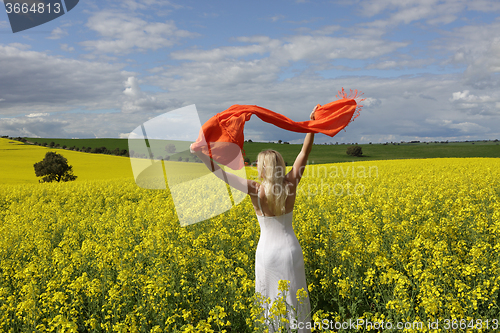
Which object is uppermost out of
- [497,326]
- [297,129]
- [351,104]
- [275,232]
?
[351,104]

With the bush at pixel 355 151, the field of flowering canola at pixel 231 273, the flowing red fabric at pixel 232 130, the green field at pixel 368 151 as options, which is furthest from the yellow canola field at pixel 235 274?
the bush at pixel 355 151

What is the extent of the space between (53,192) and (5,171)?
28.0 metres

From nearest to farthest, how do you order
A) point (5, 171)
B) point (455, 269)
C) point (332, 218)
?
point (455, 269), point (332, 218), point (5, 171)

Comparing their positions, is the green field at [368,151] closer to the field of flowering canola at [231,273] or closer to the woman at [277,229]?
the field of flowering canola at [231,273]

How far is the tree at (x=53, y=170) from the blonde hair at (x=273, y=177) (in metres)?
40.2

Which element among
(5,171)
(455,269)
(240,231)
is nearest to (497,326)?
(455,269)

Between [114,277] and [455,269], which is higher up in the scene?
[455,269]

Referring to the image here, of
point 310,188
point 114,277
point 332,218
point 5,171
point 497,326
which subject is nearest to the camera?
point 497,326

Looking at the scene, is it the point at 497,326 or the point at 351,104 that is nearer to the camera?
the point at 497,326

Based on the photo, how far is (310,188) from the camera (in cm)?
1278

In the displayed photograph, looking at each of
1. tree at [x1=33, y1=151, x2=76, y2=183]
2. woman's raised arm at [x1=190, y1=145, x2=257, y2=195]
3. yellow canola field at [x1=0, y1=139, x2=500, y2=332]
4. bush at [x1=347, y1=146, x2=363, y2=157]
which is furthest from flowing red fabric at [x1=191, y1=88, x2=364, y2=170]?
bush at [x1=347, y1=146, x2=363, y2=157]

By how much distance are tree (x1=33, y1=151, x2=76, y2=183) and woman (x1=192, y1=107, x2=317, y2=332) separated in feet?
131

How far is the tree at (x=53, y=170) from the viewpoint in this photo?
36.4m

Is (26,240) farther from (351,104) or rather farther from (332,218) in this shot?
(351,104)
